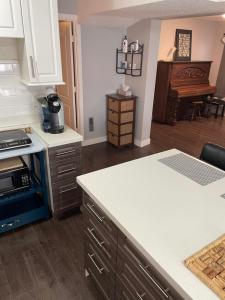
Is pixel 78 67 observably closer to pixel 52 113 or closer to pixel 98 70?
pixel 98 70

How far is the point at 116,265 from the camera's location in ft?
4.17

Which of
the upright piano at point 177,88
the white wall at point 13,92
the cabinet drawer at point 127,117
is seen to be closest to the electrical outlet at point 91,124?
the cabinet drawer at point 127,117

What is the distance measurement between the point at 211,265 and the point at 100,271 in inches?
33.5

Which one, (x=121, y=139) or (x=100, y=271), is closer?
(x=100, y=271)

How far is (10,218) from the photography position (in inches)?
85.0

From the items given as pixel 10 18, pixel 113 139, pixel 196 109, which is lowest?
pixel 113 139

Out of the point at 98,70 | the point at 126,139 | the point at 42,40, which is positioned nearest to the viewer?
the point at 42,40

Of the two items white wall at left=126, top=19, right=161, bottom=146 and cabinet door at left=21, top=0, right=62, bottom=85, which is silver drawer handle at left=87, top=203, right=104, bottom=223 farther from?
white wall at left=126, top=19, right=161, bottom=146

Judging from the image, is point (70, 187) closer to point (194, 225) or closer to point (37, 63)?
point (37, 63)

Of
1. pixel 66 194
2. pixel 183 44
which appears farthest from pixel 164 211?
pixel 183 44

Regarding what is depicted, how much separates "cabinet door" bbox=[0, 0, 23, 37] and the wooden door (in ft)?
5.54

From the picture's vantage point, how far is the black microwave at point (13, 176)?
207 centimetres

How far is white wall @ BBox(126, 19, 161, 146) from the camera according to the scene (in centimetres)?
347

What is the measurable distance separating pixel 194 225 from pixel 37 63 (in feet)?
5.99
